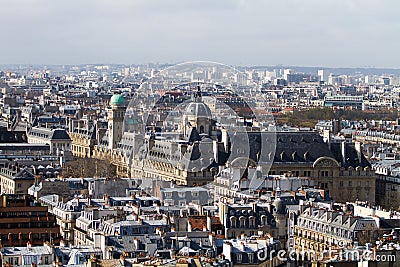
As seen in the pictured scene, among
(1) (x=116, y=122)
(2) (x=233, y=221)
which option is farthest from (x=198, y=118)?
(2) (x=233, y=221)

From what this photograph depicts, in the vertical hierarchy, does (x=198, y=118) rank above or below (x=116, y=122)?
above

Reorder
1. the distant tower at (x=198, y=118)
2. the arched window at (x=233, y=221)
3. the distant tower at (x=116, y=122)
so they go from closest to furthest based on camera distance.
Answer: the arched window at (x=233, y=221) < the distant tower at (x=198, y=118) < the distant tower at (x=116, y=122)

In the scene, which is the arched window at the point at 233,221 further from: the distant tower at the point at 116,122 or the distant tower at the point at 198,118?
the distant tower at the point at 116,122

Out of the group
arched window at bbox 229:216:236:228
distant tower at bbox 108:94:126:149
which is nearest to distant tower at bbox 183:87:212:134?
distant tower at bbox 108:94:126:149

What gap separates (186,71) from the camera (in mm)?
101375

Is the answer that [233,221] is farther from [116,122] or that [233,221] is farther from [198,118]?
[116,122]

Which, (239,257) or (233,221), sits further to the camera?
(233,221)

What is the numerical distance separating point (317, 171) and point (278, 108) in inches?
3654

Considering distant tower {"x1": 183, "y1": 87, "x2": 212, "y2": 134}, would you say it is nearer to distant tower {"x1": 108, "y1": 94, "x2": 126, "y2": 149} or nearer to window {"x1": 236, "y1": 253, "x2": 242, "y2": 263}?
distant tower {"x1": 108, "y1": 94, "x2": 126, "y2": 149}

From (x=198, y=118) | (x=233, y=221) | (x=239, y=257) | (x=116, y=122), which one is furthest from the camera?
(x=116, y=122)

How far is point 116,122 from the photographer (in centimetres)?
8625

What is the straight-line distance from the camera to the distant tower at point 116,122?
84250mm

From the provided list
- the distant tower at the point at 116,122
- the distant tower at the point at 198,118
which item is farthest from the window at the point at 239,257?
the distant tower at the point at 116,122

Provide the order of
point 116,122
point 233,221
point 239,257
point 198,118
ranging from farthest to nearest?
Result: point 116,122
point 198,118
point 233,221
point 239,257
